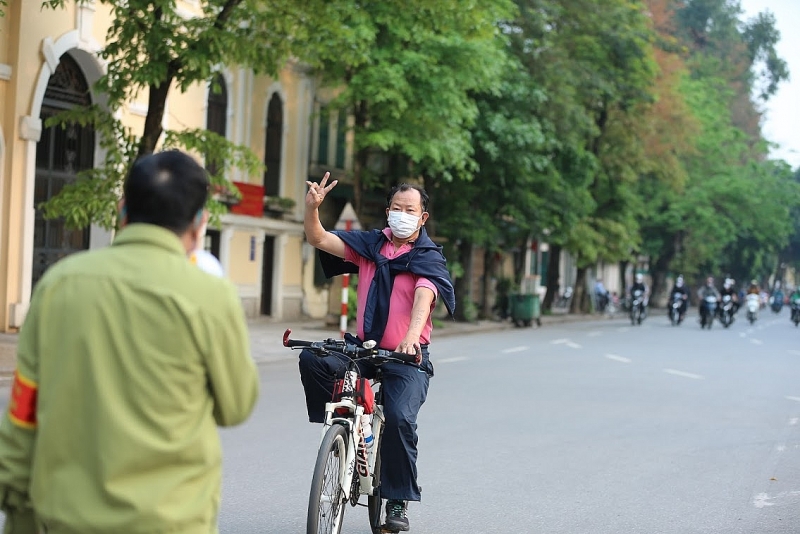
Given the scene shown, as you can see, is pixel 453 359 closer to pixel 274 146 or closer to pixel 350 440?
pixel 274 146

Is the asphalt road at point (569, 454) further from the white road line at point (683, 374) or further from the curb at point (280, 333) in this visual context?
the curb at point (280, 333)

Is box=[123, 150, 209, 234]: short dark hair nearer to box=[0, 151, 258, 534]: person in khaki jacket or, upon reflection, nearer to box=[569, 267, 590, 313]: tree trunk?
box=[0, 151, 258, 534]: person in khaki jacket

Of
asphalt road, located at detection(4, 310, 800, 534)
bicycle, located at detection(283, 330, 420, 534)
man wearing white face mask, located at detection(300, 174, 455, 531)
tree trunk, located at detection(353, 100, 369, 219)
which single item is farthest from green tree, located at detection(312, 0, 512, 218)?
bicycle, located at detection(283, 330, 420, 534)

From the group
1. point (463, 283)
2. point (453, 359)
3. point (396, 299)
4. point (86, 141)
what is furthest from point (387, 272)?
point (463, 283)

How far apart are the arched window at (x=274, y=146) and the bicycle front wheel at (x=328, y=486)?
2702cm

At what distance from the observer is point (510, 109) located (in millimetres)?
33000

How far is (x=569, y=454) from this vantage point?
10.1 m

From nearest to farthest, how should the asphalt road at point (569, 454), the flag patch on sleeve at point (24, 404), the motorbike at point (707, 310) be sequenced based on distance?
the flag patch on sleeve at point (24, 404)
the asphalt road at point (569, 454)
the motorbike at point (707, 310)

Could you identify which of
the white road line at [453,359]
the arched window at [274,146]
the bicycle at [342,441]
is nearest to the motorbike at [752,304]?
the arched window at [274,146]

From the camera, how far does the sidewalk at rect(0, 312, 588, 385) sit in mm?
16598

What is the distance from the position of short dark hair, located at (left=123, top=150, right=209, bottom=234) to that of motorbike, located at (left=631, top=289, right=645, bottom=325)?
1528 inches

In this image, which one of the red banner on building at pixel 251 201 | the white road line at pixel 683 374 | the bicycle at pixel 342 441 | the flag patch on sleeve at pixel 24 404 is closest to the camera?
the flag patch on sleeve at pixel 24 404

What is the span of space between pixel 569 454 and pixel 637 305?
3180 centimetres

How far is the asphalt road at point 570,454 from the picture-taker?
24.4ft
